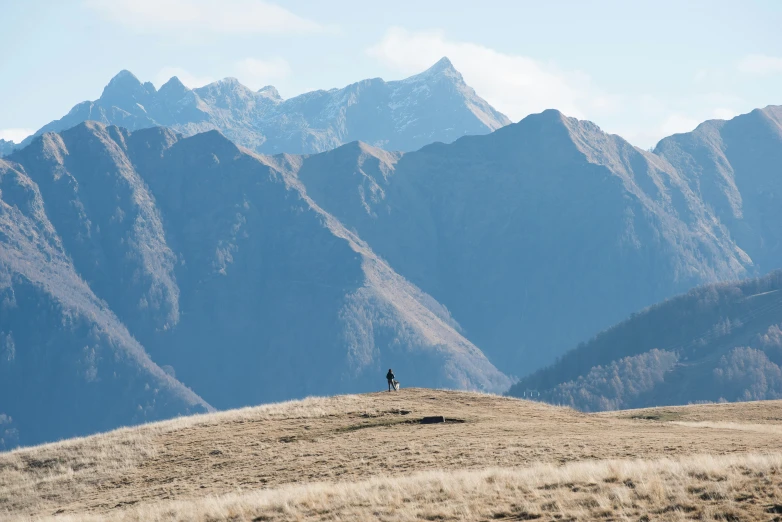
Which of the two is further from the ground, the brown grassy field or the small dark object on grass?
the small dark object on grass

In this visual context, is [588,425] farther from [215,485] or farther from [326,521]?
[326,521]

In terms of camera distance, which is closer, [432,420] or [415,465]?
[415,465]

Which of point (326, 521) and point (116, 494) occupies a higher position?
point (116, 494)

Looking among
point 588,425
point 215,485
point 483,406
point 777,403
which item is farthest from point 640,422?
point 215,485

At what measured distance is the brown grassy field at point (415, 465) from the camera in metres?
29.4

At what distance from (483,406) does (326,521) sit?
30971 mm

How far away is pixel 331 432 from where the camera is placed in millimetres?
51188

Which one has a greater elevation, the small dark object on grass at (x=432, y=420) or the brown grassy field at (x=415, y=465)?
the small dark object on grass at (x=432, y=420)

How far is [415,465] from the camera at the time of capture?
39.3m

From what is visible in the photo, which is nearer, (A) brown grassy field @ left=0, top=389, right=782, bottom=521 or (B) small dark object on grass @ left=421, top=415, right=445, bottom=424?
(A) brown grassy field @ left=0, top=389, right=782, bottom=521

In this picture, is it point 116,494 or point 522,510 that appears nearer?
point 522,510

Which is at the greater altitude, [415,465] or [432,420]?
[432,420]

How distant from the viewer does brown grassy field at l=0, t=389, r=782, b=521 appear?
29.4 m

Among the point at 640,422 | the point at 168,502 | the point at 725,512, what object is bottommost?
the point at 725,512
